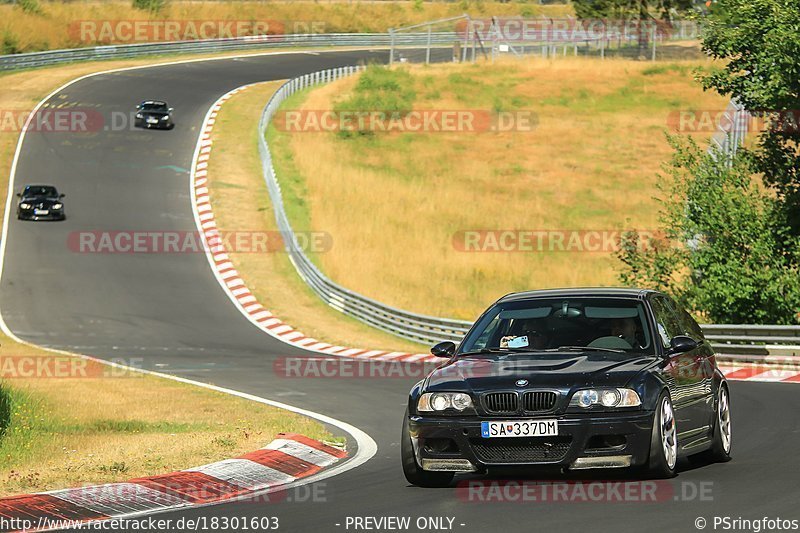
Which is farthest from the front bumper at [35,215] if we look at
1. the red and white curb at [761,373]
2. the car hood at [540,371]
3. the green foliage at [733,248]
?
the car hood at [540,371]

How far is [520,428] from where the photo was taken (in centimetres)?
981

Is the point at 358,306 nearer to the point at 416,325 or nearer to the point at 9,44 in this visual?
the point at 416,325

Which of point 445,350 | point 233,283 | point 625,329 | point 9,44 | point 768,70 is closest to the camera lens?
point 625,329

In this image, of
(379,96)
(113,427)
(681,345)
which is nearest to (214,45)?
(379,96)

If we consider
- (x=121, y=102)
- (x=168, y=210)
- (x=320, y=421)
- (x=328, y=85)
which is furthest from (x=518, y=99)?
(x=320, y=421)

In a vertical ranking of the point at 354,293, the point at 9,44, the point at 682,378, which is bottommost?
the point at 354,293

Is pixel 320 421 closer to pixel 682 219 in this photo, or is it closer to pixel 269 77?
pixel 682 219

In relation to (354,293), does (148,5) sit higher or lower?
higher

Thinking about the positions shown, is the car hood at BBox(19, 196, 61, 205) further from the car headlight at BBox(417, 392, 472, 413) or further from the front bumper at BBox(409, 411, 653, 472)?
the front bumper at BBox(409, 411, 653, 472)

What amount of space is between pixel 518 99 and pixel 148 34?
1094 inches

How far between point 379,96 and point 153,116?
12.8 m

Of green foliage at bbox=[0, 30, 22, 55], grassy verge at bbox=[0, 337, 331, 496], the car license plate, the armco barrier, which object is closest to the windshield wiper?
the car license plate

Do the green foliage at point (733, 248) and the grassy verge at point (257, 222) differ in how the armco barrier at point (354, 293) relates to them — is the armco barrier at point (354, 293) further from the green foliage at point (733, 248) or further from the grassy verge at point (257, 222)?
the green foliage at point (733, 248)

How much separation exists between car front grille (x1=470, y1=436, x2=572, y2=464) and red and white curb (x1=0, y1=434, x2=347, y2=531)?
5.37ft
